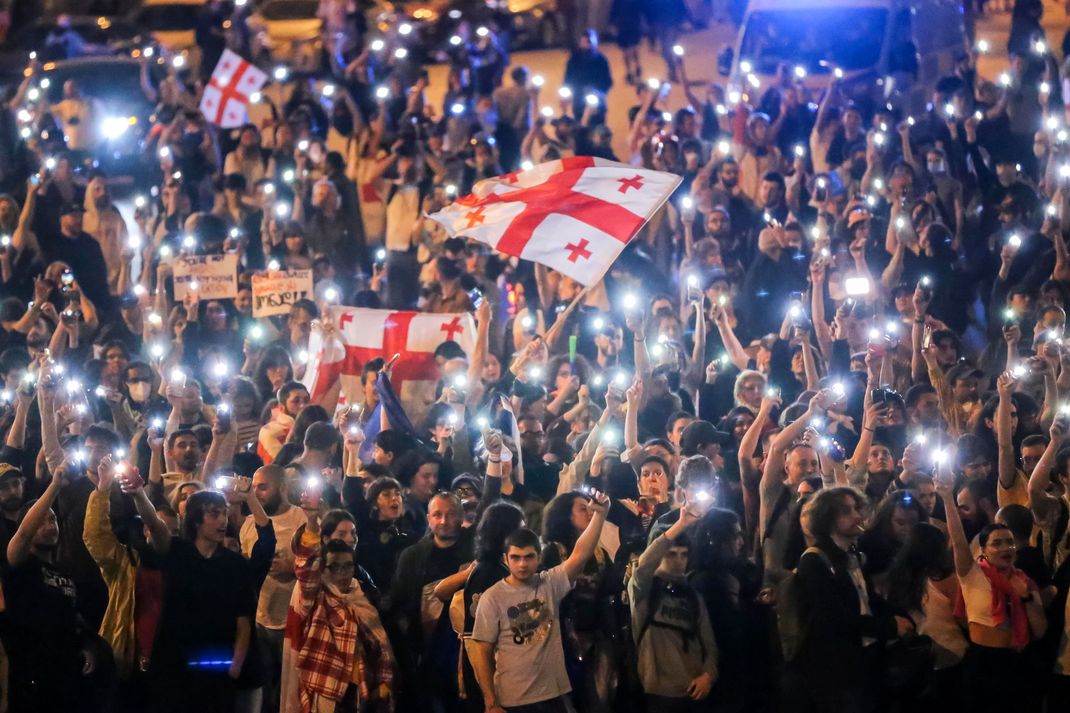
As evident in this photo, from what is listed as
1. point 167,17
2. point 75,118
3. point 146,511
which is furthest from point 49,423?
point 167,17

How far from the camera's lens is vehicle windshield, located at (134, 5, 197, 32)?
27.2 m

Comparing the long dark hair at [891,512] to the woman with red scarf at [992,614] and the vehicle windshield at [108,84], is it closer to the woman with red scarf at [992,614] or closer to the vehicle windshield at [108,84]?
the woman with red scarf at [992,614]

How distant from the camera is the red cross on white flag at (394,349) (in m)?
13.1

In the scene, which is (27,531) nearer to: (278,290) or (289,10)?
(278,290)

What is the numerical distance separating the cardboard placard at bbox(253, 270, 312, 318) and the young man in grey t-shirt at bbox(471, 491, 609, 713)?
585cm

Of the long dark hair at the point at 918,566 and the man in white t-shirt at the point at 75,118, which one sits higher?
the long dark hair at the point at 918,566

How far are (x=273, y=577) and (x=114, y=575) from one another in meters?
0.80

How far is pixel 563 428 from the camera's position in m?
11.7

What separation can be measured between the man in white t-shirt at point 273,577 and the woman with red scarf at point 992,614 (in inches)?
132

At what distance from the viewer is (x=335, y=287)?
14.5 metres

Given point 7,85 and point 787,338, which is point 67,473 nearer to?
point 787,338

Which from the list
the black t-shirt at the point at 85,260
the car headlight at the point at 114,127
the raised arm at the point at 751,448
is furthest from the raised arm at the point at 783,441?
the car headlight at the point at 114,127

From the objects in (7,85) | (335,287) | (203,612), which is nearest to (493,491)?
(203,612)

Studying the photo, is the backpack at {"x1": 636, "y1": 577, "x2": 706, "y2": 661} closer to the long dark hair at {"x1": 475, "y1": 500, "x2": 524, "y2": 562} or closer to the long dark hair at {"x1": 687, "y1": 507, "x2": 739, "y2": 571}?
the long dark hair at {"x1": 687, "y1": 507, "x2": 739, "y2": 571}
